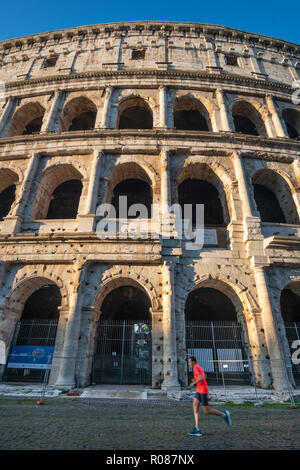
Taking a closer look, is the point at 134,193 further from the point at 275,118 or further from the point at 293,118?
the point at 293,118

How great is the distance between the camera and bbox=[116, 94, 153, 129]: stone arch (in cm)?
1434

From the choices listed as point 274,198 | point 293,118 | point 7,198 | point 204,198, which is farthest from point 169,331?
point 293,118

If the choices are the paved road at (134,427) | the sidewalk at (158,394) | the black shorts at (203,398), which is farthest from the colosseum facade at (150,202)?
the black shorts at (203,398)

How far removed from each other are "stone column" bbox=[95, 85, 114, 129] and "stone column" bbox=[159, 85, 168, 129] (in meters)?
2.96

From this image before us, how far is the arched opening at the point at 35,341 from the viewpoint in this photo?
8.58 metres

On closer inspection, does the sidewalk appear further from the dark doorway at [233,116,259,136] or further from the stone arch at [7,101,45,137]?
the dark doorway at [233,116,259,136]

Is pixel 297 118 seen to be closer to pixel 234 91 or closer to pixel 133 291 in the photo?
pixel 234 91

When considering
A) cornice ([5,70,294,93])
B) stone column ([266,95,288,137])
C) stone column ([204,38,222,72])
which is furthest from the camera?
stone column ([204,38,222,72])

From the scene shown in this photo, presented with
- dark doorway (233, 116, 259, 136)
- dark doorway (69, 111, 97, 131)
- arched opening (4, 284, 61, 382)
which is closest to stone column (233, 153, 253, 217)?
dark doorway (233, 116, 259, 136)

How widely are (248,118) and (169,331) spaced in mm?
14141

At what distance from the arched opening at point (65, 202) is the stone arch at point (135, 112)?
4.48 m

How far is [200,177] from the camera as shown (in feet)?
41.8

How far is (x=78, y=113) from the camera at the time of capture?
50.2 feet

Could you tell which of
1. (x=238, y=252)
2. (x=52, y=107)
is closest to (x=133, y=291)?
(x=238, y=252)
